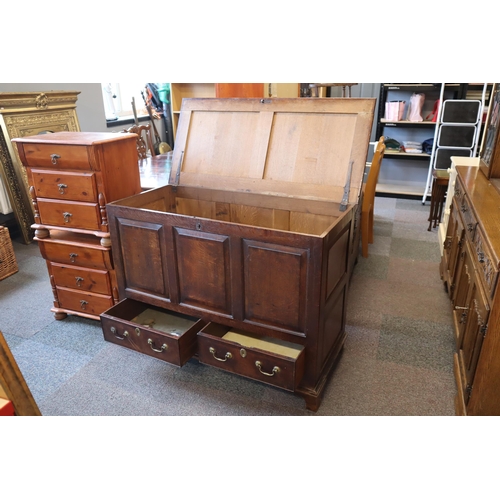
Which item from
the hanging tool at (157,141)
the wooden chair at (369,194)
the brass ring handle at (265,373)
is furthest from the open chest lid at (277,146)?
the hanging tool at (157,141)

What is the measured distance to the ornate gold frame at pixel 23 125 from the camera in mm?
3402

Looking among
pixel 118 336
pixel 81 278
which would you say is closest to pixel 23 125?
pixel 81 278

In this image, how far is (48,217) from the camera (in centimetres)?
224

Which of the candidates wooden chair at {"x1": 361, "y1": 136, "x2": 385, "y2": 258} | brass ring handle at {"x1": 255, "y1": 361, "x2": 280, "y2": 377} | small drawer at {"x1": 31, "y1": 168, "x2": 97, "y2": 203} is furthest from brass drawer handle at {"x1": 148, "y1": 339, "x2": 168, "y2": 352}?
wooden chair at {"x1": 361, "y1": 136, "x2": 385, "y2": 258}

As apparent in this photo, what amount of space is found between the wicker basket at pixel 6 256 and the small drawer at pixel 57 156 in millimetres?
1152

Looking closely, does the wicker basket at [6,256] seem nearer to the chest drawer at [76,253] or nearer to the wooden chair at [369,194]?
the chest drawer at [76,253]

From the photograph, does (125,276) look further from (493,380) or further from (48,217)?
(493,380)

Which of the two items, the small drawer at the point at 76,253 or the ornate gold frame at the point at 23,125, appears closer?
the small drawer at the point at 76,253

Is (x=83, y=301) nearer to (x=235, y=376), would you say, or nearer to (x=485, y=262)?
(x=235, y=376)

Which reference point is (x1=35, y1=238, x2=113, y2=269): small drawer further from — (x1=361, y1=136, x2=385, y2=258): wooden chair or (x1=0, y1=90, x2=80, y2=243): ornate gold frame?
(x1=361, y1=136, x2=385, y2=258): wooden chair

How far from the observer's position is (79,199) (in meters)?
2.12

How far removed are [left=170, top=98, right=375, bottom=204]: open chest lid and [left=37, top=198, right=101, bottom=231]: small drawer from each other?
456 millimetres
